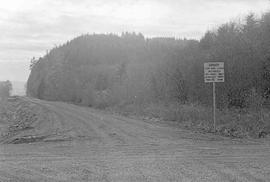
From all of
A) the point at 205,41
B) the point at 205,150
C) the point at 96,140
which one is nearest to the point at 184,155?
the point at 205,150

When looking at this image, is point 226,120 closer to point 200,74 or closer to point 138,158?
point 200,74

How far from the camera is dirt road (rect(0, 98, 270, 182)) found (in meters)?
9.46

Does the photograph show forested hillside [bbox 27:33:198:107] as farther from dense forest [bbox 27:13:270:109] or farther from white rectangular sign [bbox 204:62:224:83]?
white rectangular sign [bbox 204:62:224:83]

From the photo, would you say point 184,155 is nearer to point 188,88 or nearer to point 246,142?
point 246,142

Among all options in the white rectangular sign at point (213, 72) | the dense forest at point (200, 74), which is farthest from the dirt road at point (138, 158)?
the dense forest at point (200, 74)

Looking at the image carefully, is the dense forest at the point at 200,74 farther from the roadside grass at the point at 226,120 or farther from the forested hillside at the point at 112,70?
the roadside grass at the point at 226,120

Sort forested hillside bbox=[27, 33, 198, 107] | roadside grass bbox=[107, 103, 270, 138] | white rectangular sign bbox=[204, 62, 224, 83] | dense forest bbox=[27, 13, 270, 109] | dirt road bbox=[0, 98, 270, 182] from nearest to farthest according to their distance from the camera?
dirt road bbox=[0, 98, 270, 182] < roadside grass bbox=[107, 103, 270, 138] < white rectangular sign bbox=[204, 62, 224, 83] < dense forest bbox=[27, 13, 270, 109] < forested hillside bbox=[27, 33, 198, 107]

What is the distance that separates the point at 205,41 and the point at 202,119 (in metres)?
15.4

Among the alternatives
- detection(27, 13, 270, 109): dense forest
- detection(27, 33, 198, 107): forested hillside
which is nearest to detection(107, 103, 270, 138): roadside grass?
detection(27, 13, 270, 109): dense forest

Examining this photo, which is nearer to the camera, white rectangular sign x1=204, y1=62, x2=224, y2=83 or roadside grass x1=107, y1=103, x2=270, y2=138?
roadside grass x1=107, y1=103, x2=270, y2=138

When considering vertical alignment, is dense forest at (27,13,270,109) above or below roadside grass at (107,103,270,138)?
above

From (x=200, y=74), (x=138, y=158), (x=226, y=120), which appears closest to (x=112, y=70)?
(x=200, y=74)

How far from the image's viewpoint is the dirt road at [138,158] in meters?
9.46

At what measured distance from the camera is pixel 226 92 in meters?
25.3
